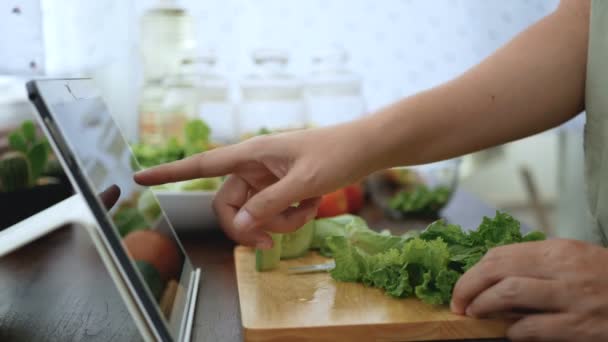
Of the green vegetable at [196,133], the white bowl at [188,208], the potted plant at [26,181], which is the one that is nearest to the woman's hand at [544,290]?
the white bowl at [188,208]

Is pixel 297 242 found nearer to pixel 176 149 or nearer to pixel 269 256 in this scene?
pixel 269 256

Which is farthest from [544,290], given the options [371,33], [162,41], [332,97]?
[371,33]

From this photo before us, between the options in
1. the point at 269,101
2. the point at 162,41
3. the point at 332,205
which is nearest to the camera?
the point at 332,205

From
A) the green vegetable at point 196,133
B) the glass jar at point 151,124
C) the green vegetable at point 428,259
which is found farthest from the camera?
the glass jar at point 151,124

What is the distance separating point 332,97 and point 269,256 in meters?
1.40

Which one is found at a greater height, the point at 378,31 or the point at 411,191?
the point at 378,31

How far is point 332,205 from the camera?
57.5 inches

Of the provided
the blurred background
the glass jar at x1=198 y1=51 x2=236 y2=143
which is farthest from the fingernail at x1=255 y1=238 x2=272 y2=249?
the glass jar at x1=198 y1=51 x2=236 y2=143

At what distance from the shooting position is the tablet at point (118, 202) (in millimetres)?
575

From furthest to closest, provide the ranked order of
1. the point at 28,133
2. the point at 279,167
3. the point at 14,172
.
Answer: the point at 28,133
the point at 14,172
the point at 279,167

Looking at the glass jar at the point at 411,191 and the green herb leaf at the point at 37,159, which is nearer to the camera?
the green herb leaf at the point at 37,159

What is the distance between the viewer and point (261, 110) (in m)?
2.26

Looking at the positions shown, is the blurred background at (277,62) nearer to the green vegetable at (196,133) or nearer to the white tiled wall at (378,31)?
the white tiled wall at (378,31)

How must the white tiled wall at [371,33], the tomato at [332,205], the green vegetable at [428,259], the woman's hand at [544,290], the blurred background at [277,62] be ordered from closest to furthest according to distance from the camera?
the woman's hand at [544,290], the green vegetable at [428,259], the tomato at [332,205], the blurred background at [277,62], the white tiled wall at [371,33]
